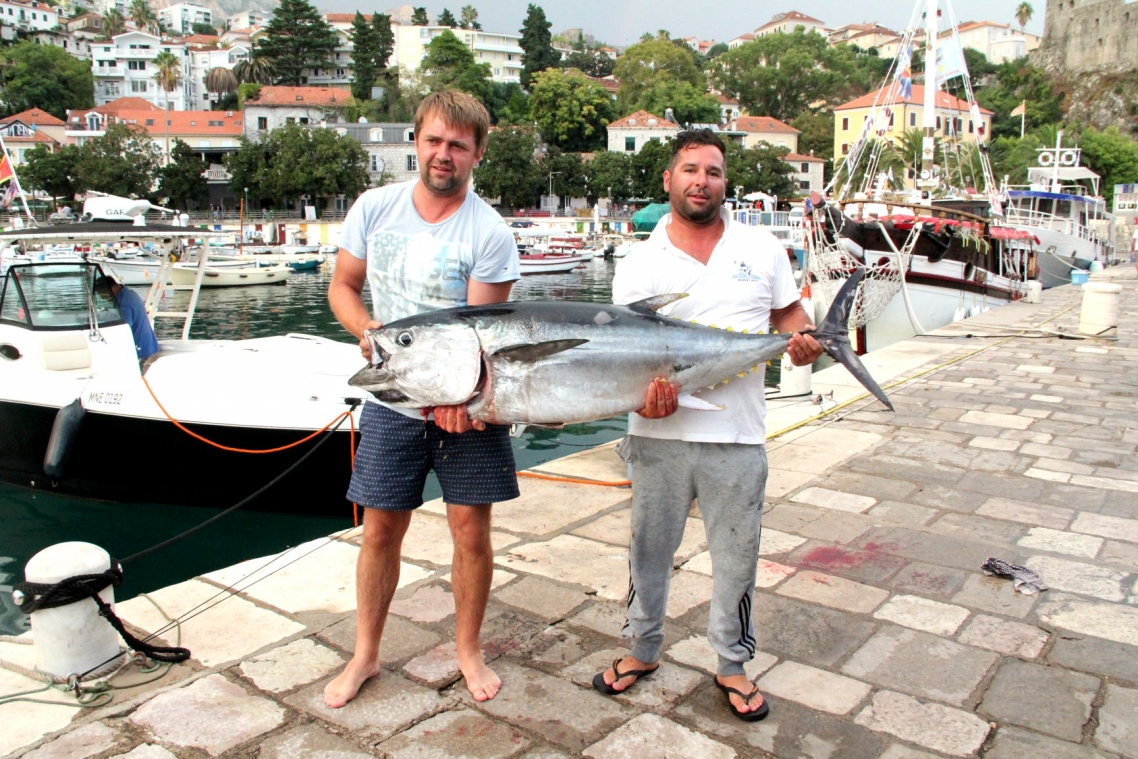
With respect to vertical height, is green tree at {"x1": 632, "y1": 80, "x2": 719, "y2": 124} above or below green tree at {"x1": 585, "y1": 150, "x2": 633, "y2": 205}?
above

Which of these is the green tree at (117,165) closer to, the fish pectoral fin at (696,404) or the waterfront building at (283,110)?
the waterfront building at (283,110)

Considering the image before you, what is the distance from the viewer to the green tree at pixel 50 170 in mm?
61812

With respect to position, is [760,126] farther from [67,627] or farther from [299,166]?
[67,627]

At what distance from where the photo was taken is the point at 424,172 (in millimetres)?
3053

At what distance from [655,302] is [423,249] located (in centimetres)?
87

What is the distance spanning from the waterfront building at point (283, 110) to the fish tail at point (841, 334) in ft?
257

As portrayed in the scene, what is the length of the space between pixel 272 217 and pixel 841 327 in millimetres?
66795

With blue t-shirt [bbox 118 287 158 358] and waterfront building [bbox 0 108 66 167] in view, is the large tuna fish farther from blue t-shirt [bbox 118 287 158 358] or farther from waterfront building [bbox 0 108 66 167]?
waterfront building [bbox 0 108 66 167]

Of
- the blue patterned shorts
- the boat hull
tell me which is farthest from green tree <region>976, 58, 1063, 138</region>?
the blue patterned shorts

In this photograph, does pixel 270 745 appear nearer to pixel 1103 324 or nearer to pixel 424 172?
pixel 424 172

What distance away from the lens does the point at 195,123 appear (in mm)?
79438

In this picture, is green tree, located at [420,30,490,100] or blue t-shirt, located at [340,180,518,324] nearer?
blue t-shirt, located at [340,180,518,324]

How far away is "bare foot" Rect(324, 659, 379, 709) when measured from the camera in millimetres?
3023

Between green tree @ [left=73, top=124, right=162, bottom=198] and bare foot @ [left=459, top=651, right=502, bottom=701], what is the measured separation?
67.1 m
